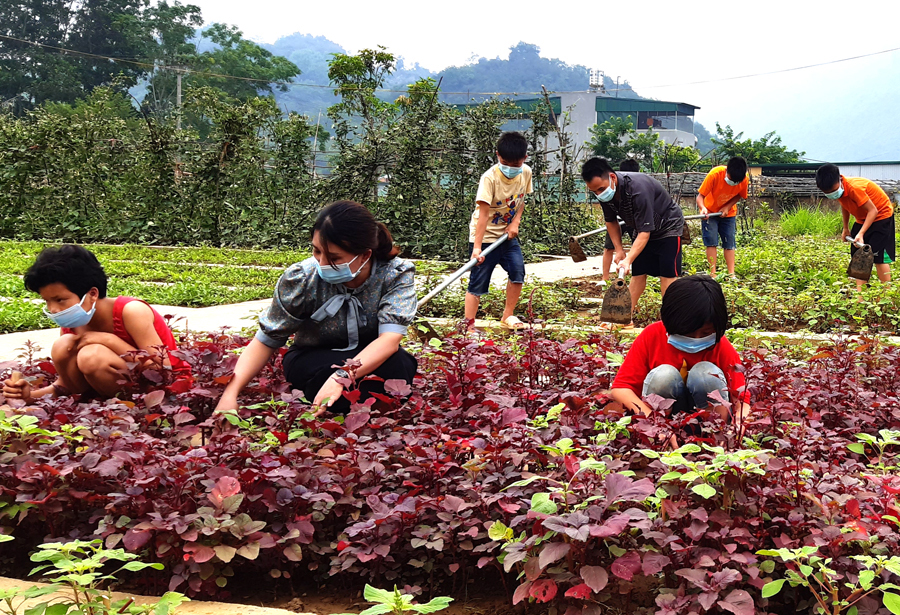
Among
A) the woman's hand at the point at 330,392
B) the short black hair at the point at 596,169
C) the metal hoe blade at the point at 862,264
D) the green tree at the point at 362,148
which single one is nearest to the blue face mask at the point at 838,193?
the metal hoe blade at the point at 862,264

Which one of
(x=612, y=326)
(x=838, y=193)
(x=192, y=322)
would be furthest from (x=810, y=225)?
(x=192, y=322)

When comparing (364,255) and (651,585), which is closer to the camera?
(651,585)

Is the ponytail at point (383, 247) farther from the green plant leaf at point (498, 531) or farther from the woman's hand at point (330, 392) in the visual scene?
the green plant leaf at point (498, 531)

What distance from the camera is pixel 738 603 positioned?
5.83 feet

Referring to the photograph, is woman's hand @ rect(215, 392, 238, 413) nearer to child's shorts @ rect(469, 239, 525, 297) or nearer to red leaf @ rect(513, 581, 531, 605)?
red leaf @ rect(513, 581, 531, 605)

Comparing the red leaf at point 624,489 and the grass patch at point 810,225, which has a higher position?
the grass patch at point 810,225

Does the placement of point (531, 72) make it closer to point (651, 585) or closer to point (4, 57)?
point (4, 57)

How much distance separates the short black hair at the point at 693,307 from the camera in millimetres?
2922

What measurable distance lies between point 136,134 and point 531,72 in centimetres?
17346

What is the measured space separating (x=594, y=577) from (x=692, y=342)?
4.78ft

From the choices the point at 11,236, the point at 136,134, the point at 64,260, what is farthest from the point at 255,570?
the point at 136,134

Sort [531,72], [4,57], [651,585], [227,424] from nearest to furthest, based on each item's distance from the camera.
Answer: [651,585]
[227,424]
[4,57]
[531,72]

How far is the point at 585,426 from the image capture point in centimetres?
281

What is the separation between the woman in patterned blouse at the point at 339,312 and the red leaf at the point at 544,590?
143 cm
